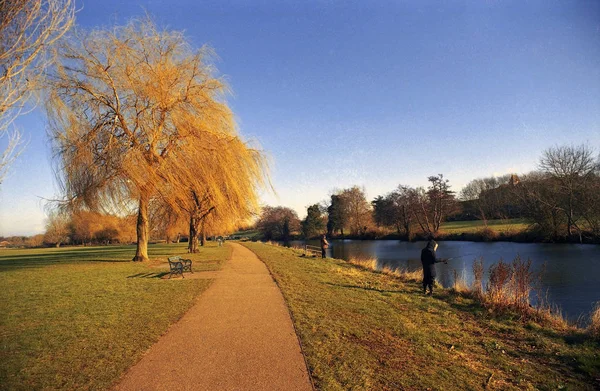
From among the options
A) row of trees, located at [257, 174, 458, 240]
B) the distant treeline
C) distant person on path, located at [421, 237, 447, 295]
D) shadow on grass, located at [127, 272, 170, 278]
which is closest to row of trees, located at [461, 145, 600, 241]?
the distant treeline

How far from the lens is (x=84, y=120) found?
A: 14.5m

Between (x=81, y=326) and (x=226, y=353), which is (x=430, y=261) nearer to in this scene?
(x=226, y=353)

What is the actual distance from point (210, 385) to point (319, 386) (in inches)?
50.8

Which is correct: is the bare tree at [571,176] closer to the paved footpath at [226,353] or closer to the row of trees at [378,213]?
the row of trees at [378,213]

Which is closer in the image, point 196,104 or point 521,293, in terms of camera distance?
point 521,293

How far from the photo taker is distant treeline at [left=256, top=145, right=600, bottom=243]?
30016 mm

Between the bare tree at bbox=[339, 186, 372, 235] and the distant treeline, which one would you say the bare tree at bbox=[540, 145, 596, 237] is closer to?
the distant treeline

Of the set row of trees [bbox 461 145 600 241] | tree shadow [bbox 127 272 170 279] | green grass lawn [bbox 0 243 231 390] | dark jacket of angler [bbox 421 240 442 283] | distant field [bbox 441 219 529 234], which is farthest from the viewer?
distant field [bbox 441 219 529 234]

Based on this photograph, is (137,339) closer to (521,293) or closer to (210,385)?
(210,385)

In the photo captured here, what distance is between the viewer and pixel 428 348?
5.25 metres

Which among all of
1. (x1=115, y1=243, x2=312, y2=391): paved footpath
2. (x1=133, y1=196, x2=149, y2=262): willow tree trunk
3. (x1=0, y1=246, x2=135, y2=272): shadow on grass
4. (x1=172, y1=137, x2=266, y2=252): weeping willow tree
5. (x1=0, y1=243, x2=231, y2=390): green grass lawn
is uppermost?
(x1=172, y1=137, x2=266, y2=252): weeping willow tree

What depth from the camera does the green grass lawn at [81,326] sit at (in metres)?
4.15

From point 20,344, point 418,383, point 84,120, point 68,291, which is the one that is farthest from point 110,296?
point 84,120

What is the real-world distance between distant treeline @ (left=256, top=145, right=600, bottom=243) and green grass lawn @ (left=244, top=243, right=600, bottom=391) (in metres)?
3.64
